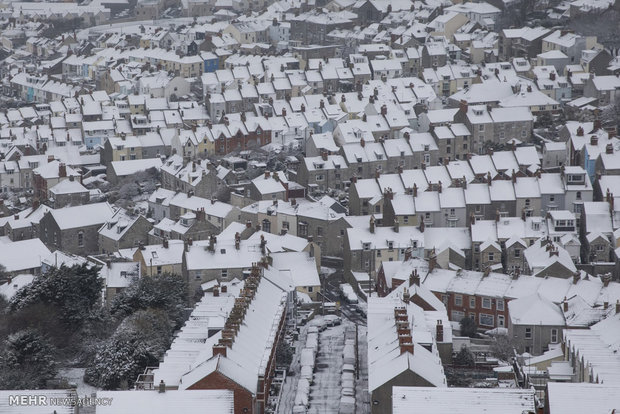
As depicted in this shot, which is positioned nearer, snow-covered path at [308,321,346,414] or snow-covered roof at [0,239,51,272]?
snow-covered path at [308,321,346,414]

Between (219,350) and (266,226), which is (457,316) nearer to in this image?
(266,226)

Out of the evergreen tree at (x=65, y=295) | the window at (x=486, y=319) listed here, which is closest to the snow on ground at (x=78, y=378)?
the evergreen tree at (x=65, y=295)

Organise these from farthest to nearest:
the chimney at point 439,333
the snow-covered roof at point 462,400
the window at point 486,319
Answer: the window at point 486,319, the chimney at point 439,333, the snow-covered roof at point 462,400

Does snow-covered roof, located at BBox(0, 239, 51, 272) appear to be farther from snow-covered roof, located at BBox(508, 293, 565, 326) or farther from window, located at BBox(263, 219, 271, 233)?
snow-covered roof, located at BBox(508, 293, 565, 326)

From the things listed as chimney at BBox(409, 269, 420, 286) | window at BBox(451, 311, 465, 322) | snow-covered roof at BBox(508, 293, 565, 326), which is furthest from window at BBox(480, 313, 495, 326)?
chimney at BBox(409, 269, 420, 286)

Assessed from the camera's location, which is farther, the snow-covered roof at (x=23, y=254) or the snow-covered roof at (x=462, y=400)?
the snow-covered roof at (x=23, y=254)

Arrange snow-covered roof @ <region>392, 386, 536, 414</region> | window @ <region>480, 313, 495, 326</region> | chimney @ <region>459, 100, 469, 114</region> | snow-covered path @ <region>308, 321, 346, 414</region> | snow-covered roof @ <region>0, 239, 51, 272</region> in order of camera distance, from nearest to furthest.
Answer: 1. snow-covered roof @ <region>392, 386, 536, 414</region>
2. snow-covered path @ <region>308, 321, 346, 414</region>
3. window @ <region>480, 313, 495, 326</region>
4. snow-covered roof @ <region>0, 239, 51, 272</region>
5. chimney @ <region>459, 100, 469, 114</region>

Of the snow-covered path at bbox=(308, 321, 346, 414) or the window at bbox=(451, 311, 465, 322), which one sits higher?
the snow-covered path at bbox=(308, 321, 346, 414)

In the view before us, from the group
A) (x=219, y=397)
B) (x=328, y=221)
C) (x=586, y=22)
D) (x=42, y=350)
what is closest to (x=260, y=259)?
(x=328, y=221)

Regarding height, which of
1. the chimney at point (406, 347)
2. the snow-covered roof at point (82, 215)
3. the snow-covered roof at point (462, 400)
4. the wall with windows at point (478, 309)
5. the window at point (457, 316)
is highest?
the snow-covered roof at point (462, 400)

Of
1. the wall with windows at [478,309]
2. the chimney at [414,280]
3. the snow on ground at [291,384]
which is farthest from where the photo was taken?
the wall with windows at [478,309]

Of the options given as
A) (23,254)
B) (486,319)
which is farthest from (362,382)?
(23,254)

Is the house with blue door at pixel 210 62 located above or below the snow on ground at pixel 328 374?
below

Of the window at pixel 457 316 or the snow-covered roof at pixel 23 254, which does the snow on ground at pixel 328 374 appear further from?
the snow-covered roof at pixel 23 254
